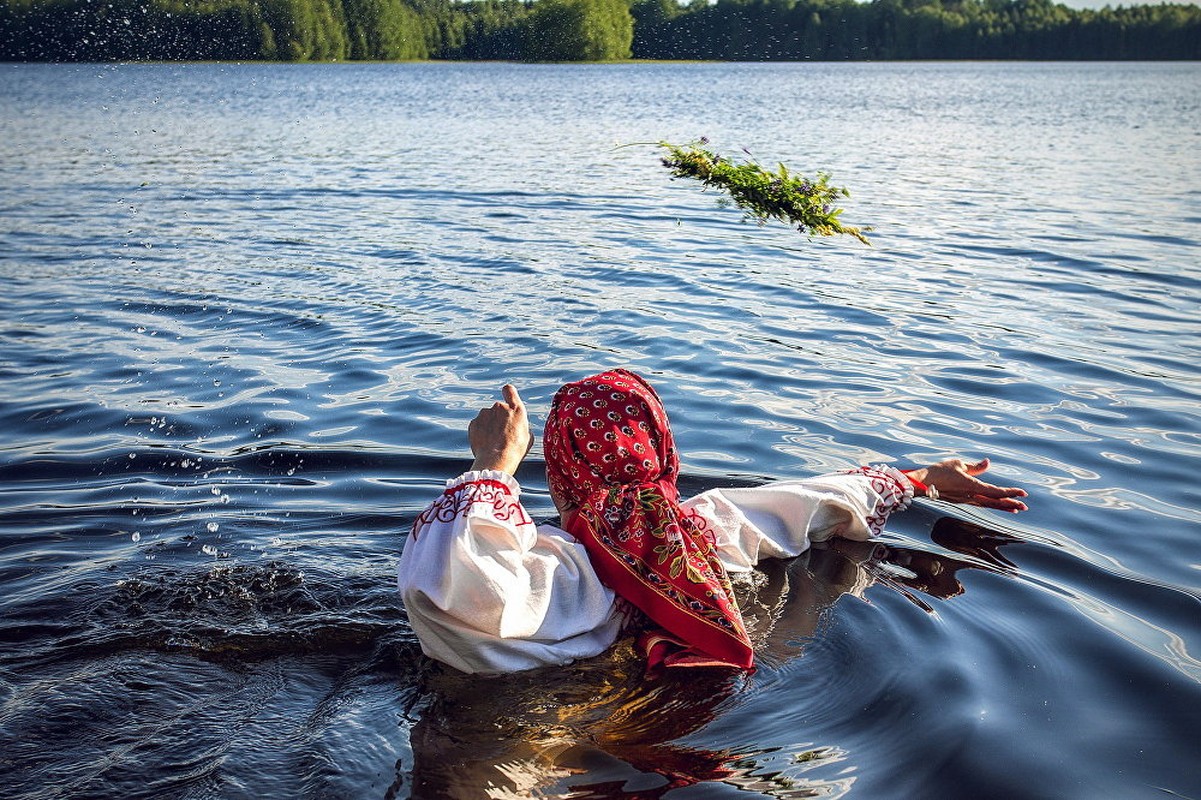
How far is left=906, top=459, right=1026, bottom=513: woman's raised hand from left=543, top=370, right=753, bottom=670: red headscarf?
1836 millimetres

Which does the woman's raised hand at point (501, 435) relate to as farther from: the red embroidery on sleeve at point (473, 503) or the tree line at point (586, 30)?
the tree line at point (586, 30)

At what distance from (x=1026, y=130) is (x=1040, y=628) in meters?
29.2

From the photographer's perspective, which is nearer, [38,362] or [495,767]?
[495,767]

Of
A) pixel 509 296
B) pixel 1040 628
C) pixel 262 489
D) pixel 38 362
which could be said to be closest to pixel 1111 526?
pixel 1040 628

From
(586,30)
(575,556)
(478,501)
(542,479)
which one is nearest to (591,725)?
(575,556)

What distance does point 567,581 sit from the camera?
427 cm

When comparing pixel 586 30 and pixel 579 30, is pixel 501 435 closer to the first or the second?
pixel 579 30

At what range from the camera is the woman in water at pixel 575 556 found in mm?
3910

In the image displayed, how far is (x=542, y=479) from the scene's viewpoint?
6.95 m

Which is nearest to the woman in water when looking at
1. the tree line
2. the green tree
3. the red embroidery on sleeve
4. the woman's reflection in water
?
the red embroidery on sleeve

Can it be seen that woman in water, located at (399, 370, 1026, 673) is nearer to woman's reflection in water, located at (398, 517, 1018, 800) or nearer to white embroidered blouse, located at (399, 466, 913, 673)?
white embroidered blouse, located at (399, 466, 913, 673)

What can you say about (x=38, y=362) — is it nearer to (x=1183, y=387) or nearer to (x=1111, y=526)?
(x=1111, y=526)

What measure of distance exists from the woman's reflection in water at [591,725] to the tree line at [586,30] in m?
37.0

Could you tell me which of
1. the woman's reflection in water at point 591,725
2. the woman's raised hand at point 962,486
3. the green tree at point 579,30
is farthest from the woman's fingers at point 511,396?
the green tree at point 579,30
